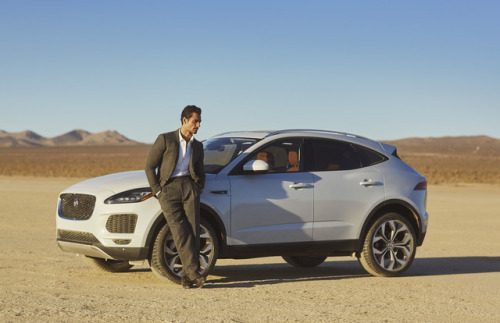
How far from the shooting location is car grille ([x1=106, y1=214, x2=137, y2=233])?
29.1 feet

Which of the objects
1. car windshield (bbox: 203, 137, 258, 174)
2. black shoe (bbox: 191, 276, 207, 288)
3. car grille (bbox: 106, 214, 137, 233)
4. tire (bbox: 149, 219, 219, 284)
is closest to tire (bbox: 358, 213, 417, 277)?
car windshield (bbox: 203, 137, 258, 174)

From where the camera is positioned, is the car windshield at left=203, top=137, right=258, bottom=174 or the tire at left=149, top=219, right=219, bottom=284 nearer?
the tire at left=149, top=219, right=219, bottom=284

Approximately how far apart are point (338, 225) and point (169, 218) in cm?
232

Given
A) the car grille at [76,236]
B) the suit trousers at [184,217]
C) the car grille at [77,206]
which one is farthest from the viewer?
the car grille at [77,206]

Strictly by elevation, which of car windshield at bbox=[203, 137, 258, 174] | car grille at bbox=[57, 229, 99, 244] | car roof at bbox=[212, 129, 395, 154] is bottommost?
car grille at bbox=[57, 229, 99, 244]

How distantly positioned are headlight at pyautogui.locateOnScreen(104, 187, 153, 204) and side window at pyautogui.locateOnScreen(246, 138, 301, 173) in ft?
4.75

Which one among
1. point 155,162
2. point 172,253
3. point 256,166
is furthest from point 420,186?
point 155,162

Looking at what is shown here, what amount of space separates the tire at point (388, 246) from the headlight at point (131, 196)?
2970 mm

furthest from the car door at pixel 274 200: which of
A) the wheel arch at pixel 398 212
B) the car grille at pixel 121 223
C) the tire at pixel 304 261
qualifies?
the tire at pixel 304 261

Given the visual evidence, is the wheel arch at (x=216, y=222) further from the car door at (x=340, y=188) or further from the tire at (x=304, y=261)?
the tire at (x=304, y=261)

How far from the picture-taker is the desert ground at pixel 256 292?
7.54 meters

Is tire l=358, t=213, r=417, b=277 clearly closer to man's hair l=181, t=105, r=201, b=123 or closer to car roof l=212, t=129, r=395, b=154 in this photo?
car roof l=212, t=129, r=395, b=154

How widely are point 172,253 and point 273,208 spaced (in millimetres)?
1340

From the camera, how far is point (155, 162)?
8891mm
